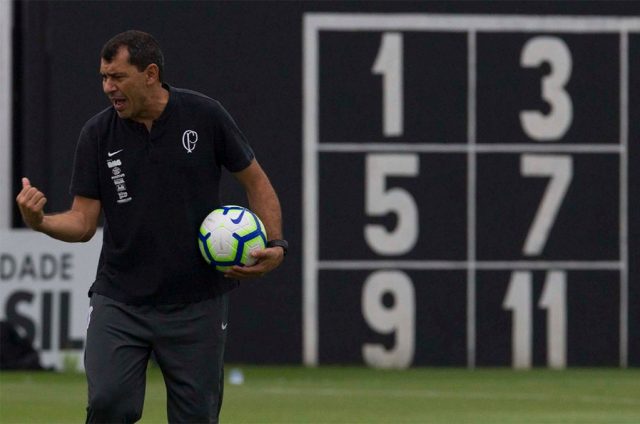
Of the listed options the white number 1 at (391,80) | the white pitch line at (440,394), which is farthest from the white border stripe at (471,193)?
the white pitch line at (440,394)

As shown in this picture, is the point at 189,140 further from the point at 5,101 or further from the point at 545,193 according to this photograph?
the point at 545,193

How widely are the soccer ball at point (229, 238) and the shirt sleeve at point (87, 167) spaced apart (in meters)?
0.49

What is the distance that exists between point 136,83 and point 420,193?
30.9ft

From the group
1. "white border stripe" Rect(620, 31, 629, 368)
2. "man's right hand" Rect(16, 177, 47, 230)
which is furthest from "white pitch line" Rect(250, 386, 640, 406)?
"man's right hand" Rect(16, 177, 47, 230)

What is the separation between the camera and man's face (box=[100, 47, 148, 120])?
23.4 ft


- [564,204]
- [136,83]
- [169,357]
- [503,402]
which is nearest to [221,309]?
[169,357]

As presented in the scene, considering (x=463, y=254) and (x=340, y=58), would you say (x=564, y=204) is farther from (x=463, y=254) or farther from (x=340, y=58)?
(x=340, y=58)

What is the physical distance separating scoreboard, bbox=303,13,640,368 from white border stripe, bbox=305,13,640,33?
1 cm

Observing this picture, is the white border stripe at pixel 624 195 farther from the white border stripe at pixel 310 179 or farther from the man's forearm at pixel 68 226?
the man's forearm at pixel 68 226

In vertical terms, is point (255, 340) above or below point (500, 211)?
below

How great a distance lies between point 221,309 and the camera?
7.38m

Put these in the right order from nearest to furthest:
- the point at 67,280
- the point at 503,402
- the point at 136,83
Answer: the point at 136,83, the point at 503,402, the point at 67,280

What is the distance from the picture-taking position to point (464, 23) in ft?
53.9

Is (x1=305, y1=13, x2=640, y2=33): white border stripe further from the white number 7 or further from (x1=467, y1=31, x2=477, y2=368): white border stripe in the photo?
the white number 7
